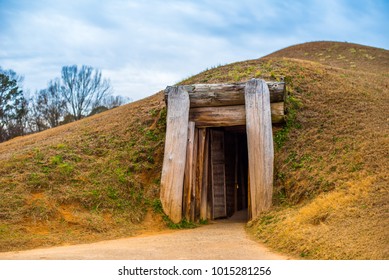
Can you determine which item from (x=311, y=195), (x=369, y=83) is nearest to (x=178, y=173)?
(x=311, y=195)

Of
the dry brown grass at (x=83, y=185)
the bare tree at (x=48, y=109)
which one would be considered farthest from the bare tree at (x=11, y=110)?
the dry brown grass at (x=83, y=185)

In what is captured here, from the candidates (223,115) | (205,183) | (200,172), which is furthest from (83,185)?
(223,115)

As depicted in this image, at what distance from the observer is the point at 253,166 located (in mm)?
Result: 11852

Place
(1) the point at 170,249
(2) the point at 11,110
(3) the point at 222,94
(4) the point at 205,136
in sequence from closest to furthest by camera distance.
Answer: (1) the point at 170,249 → (3) the point at 222,94 → (4) the point at 205,136 → (2) the point at 11,110

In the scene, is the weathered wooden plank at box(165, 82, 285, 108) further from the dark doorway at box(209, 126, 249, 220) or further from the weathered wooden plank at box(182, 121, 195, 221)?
the dark doorway at box(209, 126, 249, 220)

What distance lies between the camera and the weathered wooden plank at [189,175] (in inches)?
477

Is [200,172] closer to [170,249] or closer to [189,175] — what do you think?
[189,175]

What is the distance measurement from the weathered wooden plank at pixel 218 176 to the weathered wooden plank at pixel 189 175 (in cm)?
89

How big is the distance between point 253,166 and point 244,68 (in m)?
6.21

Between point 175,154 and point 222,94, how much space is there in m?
1.97

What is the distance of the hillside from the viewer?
342 inches

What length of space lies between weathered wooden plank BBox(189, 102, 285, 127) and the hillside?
586mm

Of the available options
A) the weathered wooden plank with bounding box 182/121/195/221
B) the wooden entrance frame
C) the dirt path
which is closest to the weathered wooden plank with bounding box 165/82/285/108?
the wooden entrance frame

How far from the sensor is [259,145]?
11.9 meters
